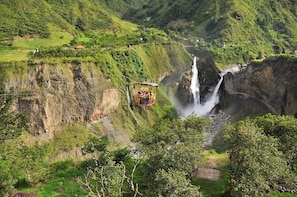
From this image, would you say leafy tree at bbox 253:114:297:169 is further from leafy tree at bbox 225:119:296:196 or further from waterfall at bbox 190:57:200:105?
waterfall at bbox 190:57:200:105

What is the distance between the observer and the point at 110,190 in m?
22.3

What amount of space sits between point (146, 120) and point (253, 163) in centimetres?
4415

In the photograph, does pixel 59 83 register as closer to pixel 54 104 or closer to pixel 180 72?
pixel 54 104

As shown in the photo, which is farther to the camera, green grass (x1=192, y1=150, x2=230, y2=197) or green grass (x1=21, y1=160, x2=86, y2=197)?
green grass (x1=192, y1=150, x2=230, y2=197)

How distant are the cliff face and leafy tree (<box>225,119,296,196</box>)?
97.9 ft

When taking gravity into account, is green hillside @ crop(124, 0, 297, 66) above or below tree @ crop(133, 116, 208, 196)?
above

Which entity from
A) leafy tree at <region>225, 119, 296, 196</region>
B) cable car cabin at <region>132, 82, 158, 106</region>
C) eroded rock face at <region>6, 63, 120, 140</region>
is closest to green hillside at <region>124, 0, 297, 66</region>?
cable car cabin at <region>132, 82, 158, 106</region>

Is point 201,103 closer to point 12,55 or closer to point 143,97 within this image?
point 143,97

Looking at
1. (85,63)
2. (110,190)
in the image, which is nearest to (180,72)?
(85,63)

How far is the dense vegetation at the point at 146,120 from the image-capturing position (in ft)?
83.2

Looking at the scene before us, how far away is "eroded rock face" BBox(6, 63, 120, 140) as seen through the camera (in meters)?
50.1

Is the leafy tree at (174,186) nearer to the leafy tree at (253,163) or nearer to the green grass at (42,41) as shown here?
the leafy tree at (253,163)

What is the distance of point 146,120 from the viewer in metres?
67.6

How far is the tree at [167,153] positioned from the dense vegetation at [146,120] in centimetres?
9
